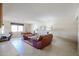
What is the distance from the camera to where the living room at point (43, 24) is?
192cm

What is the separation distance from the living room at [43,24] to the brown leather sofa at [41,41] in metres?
0.06

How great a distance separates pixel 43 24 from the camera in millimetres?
1997

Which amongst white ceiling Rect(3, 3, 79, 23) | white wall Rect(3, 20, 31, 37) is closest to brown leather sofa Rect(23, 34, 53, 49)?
white wall Rect(3, 20, 31, 37)

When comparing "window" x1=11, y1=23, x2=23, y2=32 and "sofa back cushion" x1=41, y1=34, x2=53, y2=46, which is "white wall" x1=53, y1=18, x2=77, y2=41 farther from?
"window" x1=11, y1=23, x2=23, y2=32

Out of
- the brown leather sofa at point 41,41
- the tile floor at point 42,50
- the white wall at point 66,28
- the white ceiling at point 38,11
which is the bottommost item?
the tile floor at point 42,50

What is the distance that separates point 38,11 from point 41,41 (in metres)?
0.58

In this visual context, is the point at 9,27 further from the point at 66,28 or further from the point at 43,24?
the point at 66,28

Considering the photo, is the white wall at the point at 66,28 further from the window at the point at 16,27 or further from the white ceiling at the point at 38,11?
the window at the point at 16,27

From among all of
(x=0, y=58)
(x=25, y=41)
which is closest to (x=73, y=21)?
(x=25, y=41)

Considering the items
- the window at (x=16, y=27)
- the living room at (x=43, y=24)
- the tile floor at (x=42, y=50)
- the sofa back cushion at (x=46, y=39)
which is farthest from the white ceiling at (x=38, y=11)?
the tile floor at (x=42, y=50)

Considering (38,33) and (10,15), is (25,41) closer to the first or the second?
(38,33)

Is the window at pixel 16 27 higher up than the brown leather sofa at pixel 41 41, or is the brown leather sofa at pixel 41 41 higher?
the window at pixel 16 27

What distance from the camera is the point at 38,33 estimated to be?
2.02 m

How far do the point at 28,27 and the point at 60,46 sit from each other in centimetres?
71
